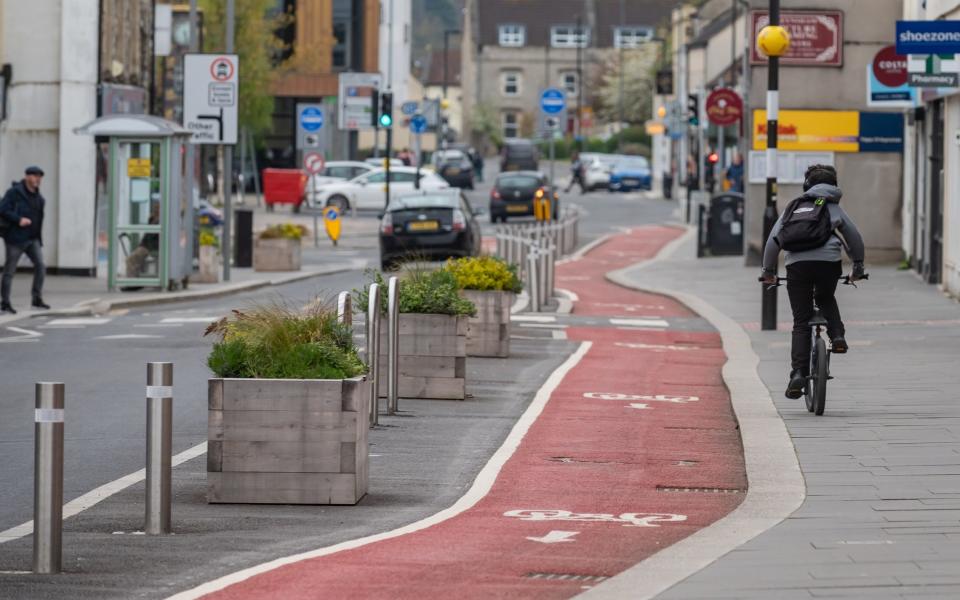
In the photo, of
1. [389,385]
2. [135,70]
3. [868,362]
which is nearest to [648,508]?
[389,385]

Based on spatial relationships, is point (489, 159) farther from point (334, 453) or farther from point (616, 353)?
point (334, 453)

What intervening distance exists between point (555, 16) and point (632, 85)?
26.3 meters

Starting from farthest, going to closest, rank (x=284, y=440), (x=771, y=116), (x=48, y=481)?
(x=771, y=116) < (x=284, y=440) < (x=48, y=481)

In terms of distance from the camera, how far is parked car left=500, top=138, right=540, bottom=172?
93000 millimetres

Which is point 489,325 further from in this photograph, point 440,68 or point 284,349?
point 440,68

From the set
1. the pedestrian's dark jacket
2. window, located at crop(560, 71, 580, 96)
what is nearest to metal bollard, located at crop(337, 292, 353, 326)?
the pedestrian's dark jacket

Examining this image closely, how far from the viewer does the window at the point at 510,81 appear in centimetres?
14988

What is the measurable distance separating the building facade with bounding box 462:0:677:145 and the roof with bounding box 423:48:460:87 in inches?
460

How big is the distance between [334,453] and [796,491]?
2.38 meters

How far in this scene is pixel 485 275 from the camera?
1934 centimetres

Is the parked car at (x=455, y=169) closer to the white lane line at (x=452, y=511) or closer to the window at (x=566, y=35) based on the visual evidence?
the white lane line at (x=452, y=511)

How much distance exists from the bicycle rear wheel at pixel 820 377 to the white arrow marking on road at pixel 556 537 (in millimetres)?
4746

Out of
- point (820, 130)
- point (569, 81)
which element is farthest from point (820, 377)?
point (569, 81)

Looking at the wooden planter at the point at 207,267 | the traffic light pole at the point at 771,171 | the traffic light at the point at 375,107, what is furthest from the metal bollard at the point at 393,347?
the traffic light at the point at 375,107
